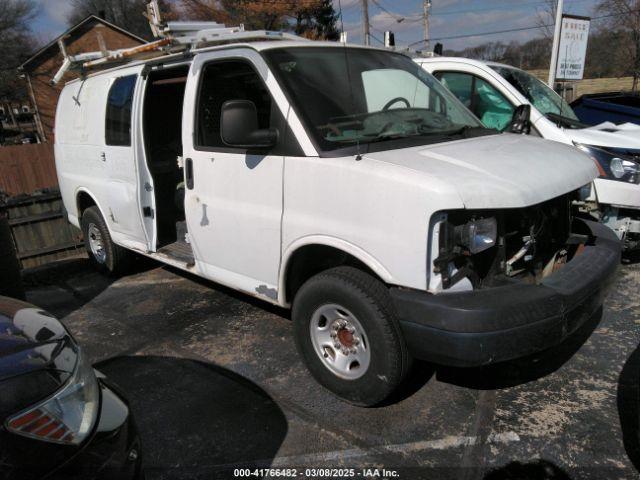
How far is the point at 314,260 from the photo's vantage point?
316 centimetres

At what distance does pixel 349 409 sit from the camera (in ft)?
9.90

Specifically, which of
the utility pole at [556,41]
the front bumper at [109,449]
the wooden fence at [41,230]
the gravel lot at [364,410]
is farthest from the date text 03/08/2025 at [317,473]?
the utility pole at [556,41]

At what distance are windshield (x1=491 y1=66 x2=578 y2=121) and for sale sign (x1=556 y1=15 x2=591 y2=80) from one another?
1.95 metres

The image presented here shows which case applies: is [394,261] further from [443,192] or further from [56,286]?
[56,286]

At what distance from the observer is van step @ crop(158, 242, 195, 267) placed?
4.28 metres

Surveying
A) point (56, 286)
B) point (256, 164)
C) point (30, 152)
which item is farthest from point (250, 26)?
point (256, 164)

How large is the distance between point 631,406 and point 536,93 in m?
4.29

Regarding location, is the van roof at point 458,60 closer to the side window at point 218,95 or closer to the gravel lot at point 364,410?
the gravel lot at point 364,410

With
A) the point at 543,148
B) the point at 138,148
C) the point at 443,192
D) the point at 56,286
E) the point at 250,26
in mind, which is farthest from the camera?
the point at 250,26

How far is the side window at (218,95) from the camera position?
11.7ft

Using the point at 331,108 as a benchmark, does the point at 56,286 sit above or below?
below

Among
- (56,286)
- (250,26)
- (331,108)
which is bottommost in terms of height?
(56,286)

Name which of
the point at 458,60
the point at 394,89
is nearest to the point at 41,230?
the point at 394,89

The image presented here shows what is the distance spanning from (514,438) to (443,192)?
1.46 meters
